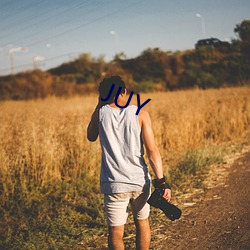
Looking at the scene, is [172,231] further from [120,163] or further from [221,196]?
[120,163]

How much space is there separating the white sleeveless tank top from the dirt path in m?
1.35

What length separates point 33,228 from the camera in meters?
4.18

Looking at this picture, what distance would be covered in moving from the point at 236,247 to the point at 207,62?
2943 cm

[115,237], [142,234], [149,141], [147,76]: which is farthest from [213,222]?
[147,76]

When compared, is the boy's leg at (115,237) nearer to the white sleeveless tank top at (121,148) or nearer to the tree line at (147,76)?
the white sleeveless tank top at (121,148)

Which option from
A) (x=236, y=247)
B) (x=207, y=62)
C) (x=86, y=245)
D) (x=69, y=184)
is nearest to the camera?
(x=236, y=247)

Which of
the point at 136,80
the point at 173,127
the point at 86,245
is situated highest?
the point at 136,80

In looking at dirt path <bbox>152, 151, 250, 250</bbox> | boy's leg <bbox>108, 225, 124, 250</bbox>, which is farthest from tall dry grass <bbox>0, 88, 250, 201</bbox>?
boy's leg <bbox>108, 225, 124, 250</bbox>

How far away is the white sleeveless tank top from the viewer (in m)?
2.39

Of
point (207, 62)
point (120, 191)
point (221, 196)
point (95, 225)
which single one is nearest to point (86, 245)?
Result: point (95, 225)

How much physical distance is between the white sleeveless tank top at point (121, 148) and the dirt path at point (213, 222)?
4.42 feet

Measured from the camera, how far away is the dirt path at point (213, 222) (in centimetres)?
340

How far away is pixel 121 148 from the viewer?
7.98 ft

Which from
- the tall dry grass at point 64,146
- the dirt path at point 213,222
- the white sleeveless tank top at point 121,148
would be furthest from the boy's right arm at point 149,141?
the tall dry grass at point 64,146
